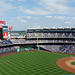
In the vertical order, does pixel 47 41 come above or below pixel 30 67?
above

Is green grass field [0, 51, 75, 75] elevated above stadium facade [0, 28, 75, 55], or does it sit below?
below

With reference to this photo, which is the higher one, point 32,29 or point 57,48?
point 32,29

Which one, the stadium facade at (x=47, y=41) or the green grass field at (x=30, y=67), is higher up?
the stadium facade at (x=47, y=41)

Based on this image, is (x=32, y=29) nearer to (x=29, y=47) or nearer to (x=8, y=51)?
(x=29, y=47)

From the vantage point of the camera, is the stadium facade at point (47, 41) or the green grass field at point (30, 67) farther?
the stadium facade at point (47, 41)

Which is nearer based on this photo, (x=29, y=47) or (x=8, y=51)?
(x=8, y=51)

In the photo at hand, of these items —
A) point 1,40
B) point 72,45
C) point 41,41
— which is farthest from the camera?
point 41,41

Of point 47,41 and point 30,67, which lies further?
point 47,41

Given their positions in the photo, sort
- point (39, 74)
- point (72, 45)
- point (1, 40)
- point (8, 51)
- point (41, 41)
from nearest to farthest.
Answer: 1. point (39, 74)
2. point (8, 51)
3. point (1, 40)
4. point (72, 45)
5. point (41, 41)

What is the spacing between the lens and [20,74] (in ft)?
82.3

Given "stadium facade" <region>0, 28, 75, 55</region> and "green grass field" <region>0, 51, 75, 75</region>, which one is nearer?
"green grass field" <region>0, 51, 75, 75</region>

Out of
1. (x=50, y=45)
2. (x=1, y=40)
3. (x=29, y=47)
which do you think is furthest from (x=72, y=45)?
(x=1, y=40)

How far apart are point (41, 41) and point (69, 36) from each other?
17905 millimetres

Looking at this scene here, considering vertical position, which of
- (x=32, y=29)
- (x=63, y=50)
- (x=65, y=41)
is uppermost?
(x=32, y=29)
